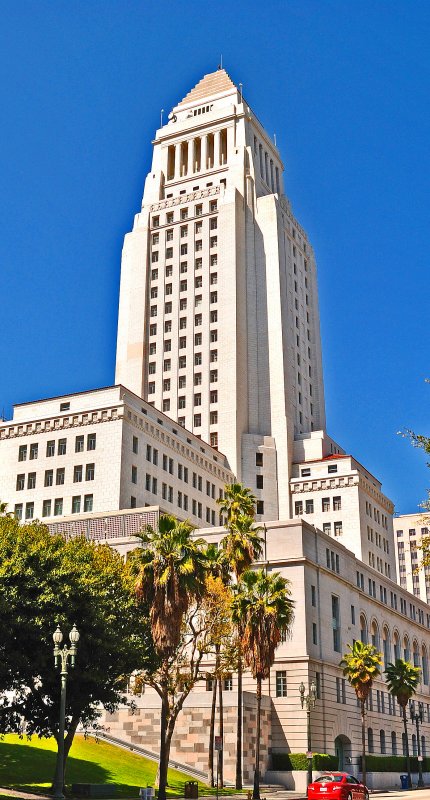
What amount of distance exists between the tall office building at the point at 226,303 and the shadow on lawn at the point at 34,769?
59596 mm

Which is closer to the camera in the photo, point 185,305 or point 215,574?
point 215,574

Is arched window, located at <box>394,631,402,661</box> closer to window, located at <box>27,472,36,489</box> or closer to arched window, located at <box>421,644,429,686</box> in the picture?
arched window, located at <box>421,644,429,686</box>

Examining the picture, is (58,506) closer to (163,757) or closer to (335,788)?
(163,757)

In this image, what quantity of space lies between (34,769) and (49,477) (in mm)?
42120

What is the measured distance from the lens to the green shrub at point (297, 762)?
59.2 meters

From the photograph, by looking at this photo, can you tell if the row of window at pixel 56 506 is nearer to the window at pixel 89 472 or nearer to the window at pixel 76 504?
the window at pixel 76 504

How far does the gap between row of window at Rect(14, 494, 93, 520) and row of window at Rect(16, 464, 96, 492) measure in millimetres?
1637

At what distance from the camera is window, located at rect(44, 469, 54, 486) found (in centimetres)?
Answer: 8294

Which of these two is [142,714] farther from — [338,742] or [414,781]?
[414,781]

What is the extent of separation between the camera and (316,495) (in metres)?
107

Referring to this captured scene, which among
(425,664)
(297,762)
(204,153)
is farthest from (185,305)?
(297,762)

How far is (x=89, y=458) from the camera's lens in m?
81.6

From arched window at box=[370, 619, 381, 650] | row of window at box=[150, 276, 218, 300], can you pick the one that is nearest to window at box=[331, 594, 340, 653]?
arched window at box=[370, 619, 381, 650]

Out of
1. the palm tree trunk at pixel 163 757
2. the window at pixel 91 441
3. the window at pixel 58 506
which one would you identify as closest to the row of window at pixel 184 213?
the window at pixel 91 441
